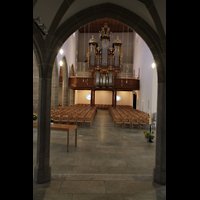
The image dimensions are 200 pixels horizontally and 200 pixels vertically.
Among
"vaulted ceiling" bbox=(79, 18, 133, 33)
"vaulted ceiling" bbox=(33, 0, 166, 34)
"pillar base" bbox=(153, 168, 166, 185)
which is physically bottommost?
"pillar base" bbox=(153, 168, 166, 185)

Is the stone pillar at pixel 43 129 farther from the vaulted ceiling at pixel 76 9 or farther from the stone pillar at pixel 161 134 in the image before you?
the stone pillar at pixel 161 134

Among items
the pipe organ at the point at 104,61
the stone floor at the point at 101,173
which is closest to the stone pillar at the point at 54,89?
the pipe organ at the point at 104,61

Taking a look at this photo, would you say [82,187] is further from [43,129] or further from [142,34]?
[142,34]

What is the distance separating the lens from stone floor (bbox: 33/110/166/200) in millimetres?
3064

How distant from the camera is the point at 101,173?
4.05 meters

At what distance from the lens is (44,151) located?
3.62 m

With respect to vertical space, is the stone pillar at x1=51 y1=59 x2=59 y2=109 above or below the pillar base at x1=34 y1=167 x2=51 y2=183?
above

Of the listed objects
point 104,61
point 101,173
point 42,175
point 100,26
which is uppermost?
point 100,26

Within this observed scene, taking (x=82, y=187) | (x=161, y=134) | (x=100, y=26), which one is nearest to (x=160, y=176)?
(x=161, y=134)

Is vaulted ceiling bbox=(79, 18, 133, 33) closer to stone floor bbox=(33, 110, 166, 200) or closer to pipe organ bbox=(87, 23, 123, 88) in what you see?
pipe organ bbox=(87, 23, 123, 88)

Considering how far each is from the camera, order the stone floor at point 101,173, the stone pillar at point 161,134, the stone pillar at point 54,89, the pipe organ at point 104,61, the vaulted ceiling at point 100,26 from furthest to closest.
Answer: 1. the vaulted ceiling at point 100,26
2. the pipe organ at point 104,61
3. the stone pillar at point 54,89
4. the stone pillar at point 161,134
5. the stone floor at point 101,173

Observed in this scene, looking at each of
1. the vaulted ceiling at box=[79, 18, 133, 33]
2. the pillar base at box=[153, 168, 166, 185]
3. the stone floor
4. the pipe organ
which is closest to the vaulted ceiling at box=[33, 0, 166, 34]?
the pillar base at box=[153, 168, 166, 185]

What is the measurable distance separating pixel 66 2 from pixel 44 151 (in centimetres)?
295

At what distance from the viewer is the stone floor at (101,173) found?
306 cm
